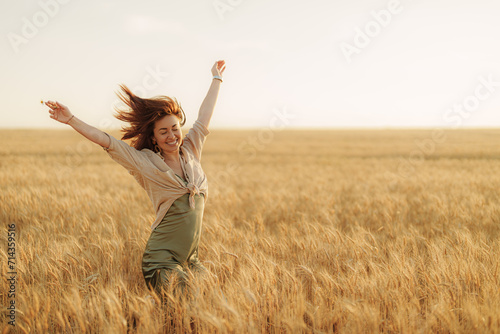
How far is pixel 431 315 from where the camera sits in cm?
155

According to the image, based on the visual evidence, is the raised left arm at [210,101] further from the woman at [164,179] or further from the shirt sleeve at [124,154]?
the shirt sleeve at [124,154]

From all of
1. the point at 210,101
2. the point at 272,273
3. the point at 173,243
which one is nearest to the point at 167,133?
the point at 210,101

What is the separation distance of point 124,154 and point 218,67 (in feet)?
3.55

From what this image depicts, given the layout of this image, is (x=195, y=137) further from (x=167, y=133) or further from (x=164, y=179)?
(x=164, y=179)

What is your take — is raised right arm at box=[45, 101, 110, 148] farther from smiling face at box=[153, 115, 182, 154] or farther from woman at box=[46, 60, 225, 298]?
smiling face at box=[153, 115, 182, 154]

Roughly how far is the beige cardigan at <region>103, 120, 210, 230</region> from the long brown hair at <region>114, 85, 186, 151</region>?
12 centimetres

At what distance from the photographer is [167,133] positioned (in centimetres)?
208

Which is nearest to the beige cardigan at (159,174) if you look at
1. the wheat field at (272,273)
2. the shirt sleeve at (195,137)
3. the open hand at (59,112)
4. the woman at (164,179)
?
the woman at (164,179)

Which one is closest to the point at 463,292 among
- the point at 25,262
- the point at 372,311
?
the point at 372,311

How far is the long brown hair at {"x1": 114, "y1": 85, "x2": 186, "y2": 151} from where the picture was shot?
203 centimetres

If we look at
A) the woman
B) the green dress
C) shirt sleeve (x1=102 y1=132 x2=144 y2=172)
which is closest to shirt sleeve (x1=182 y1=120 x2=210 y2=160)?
the woman

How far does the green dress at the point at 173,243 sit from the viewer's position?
6.43ft

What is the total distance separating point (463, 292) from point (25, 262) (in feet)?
9.92

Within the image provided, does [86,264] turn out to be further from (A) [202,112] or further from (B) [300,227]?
(B) [300,227]
